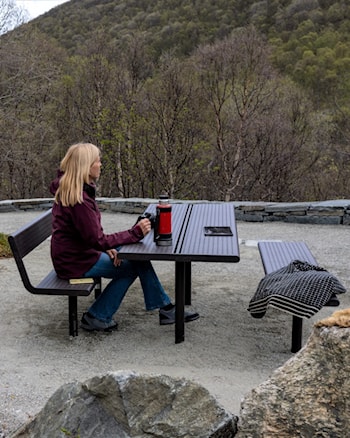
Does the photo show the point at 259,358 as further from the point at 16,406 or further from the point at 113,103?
the point at 113,103

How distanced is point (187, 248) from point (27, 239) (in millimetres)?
Answer: 1189

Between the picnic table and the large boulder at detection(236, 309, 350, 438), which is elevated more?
the picnic table

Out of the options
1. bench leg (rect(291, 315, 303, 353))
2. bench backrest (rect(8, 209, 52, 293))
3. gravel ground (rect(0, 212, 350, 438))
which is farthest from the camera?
bench backrest (rect(8, 209, 52, 293))

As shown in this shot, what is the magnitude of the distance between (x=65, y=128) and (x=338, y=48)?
19466 mm

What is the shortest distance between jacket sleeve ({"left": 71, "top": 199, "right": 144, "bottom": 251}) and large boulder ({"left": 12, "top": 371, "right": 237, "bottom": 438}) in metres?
1.51

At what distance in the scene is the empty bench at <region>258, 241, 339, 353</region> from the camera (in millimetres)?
3512

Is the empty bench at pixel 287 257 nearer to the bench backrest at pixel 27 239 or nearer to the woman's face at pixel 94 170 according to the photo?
the woman's face at pixel 94 170

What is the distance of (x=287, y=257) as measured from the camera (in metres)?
4.15

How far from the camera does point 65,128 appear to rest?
57.3ft

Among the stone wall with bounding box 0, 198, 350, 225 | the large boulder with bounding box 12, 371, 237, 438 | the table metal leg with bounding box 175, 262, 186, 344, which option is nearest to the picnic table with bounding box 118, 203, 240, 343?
the table metal leg with bounding box 175, 262, 186, 344

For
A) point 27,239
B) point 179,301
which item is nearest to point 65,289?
point 27,239

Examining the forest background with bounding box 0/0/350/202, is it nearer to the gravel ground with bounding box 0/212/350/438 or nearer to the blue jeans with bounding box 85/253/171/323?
the gravel ground with bounding box 0/212/350/438

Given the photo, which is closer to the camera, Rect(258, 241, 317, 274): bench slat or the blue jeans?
the blue jeans

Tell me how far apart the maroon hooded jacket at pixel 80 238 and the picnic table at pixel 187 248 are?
113 mm
